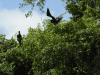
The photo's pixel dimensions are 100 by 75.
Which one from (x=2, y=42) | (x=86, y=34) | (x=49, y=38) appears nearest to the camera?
(x=86, y=34)

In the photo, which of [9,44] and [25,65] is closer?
[25,65]

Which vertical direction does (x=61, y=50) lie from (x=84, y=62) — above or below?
above

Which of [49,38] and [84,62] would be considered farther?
[49,38]

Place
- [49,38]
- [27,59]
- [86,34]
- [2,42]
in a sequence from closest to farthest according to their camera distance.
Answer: [86,34], [49,38], [27,59], [2,42]

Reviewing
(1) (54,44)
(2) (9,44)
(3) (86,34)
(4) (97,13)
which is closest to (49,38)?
(1) (54,44)

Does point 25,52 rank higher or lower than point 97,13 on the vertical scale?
lower

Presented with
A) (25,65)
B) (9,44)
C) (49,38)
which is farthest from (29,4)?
(9,44)

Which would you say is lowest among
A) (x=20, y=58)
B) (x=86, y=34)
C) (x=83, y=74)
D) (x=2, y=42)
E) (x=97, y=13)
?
(x=83, y=74)

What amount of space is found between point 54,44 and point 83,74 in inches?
114

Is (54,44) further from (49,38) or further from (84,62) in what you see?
(84,62)

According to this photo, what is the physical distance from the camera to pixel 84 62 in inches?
385

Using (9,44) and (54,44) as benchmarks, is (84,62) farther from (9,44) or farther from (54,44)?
(9,44)

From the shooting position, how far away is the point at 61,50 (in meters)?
9.88

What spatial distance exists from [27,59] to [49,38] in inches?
168
